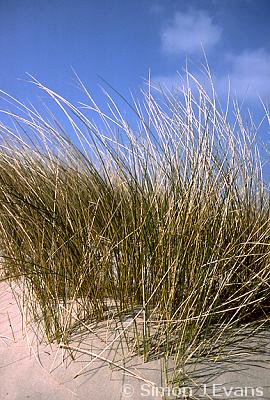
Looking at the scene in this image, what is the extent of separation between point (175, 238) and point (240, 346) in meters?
0.55

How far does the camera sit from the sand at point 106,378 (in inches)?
69.1

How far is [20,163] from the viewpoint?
8.99 ft

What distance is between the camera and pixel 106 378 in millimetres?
1817

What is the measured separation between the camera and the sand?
1755mm

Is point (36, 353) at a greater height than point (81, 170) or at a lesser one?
lesser

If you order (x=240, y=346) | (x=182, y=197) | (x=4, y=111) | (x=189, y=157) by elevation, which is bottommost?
(x=240, y=346)

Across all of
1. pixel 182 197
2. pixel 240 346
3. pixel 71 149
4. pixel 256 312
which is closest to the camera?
pixel 240 346

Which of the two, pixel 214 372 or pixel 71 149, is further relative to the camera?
pixel 71 149

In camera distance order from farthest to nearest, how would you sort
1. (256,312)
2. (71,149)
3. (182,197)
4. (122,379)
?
1. (71,149)
2. (256,312)
3. (182,197)
4. (122,379)

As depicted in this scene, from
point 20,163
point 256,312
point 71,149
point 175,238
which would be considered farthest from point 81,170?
point 256,312

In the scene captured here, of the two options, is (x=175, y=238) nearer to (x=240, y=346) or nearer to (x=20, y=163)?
(x=240, y=346)

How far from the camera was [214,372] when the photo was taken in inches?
72.6

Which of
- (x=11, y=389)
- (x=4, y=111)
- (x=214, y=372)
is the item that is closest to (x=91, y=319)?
(x=11, y=389)

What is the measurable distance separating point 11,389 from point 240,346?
97cm
